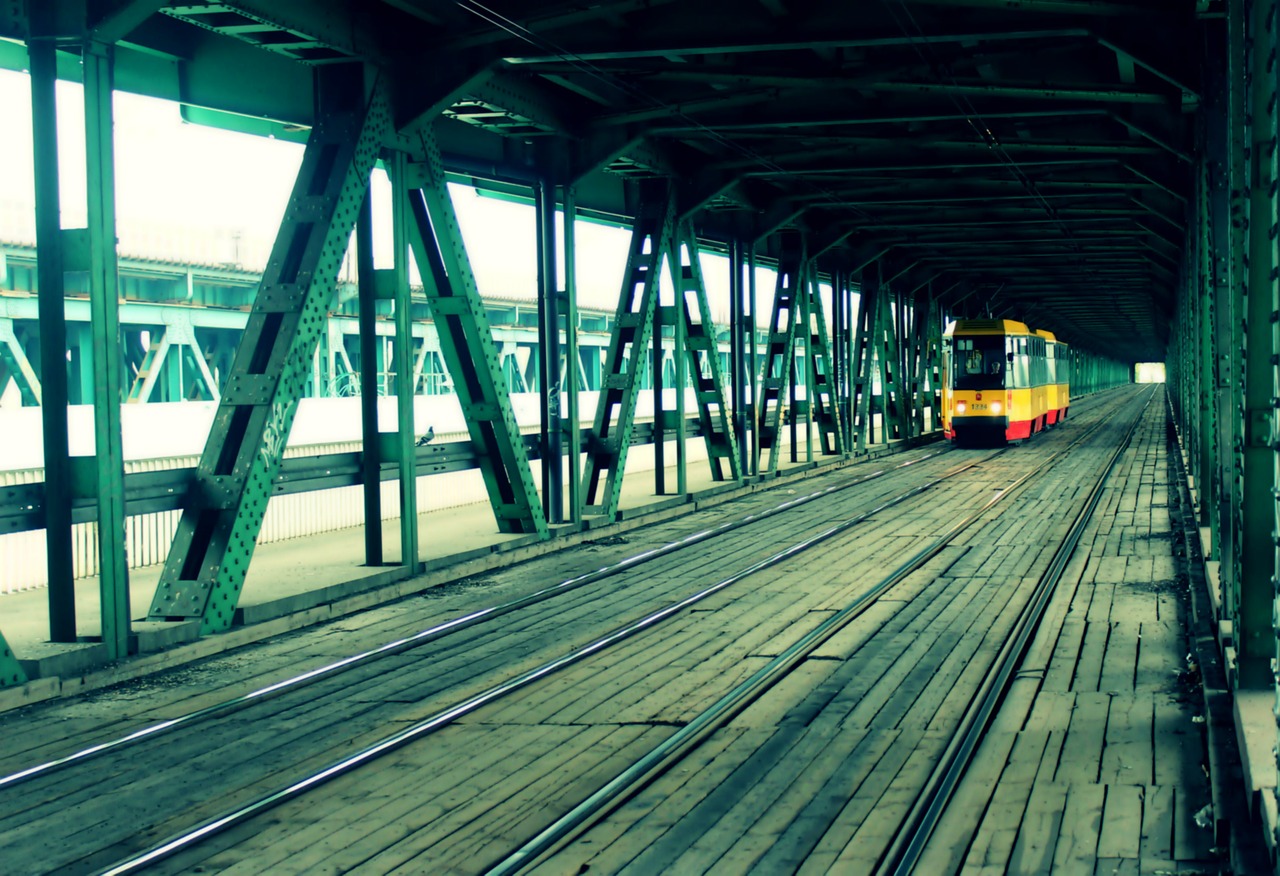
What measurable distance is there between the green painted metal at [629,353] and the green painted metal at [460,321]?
2666 millimetres

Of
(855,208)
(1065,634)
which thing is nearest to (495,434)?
(1065,634)

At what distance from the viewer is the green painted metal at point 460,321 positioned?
1159 cm

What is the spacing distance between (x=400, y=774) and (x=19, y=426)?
12.2 metres

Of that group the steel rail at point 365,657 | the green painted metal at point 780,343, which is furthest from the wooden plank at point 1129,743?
the green painted metal at point 780,343

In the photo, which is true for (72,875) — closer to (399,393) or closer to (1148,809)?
(1148,809)

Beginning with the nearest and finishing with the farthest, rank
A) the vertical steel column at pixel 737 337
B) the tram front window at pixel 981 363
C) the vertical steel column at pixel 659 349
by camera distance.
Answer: the vertical steel column at pixel 659 349 → the vertical steel column at pixel 737 337 → the tram front window at pixel 981 363

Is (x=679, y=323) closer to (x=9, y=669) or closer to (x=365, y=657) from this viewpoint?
(x=365, y=657)

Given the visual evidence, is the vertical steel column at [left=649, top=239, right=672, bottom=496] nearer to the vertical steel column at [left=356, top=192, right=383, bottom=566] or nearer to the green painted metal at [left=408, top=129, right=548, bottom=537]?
the green painted metal at [left=408, top=129, right=548, bottom=537]

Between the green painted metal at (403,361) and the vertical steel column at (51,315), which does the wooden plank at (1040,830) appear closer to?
the vertical steel column at (51,315)

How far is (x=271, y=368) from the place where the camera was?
9391mm

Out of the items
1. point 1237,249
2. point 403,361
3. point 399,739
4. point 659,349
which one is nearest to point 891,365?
point 659,349

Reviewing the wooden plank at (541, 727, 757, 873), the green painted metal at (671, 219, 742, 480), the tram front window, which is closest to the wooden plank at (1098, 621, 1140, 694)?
the wooden plank at (541, 727, 757, 873)

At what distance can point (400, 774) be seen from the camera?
19.1 ft

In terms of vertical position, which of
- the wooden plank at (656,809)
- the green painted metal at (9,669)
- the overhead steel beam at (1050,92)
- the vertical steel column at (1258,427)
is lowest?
the wooden plank at (656,809)
